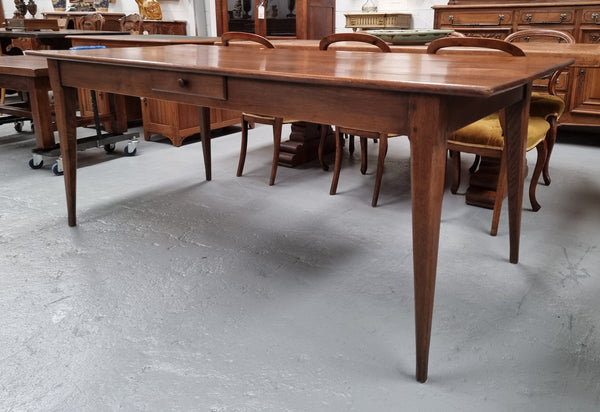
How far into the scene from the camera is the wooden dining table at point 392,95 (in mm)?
1134

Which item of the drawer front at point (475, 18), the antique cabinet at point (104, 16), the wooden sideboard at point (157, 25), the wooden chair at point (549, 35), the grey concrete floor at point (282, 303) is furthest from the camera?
the wooden sideboard at point (157, 25)

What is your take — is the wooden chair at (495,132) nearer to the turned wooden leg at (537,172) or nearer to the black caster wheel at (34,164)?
the turned wooden leg at (537,172)

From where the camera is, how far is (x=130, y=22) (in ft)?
17.8

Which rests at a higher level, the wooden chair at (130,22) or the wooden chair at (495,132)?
the wooden chair at (130,22)

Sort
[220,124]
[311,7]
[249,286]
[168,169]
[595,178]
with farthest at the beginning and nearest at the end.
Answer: [311,7] < [220,124] < [168,169] < [595,178] < [249,286]

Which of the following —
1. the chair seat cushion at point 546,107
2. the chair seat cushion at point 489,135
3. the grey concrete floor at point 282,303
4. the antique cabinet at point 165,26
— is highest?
the antique cabinet at point 165,26

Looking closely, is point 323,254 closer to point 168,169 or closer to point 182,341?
point 182,341

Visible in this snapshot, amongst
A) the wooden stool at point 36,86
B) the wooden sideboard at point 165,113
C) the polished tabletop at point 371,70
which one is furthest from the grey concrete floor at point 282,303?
→ the wooden sideboard at point 165,113

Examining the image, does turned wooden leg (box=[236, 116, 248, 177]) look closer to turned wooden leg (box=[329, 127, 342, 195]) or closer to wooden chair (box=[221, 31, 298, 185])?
wooden chair (box=[221, 31, 298, 185])

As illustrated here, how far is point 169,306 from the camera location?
5.48 ft

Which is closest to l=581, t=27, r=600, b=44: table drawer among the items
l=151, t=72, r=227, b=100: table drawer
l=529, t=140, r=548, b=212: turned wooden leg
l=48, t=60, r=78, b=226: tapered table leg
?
l=529, t=140, r=548, b=212: turned wooden leg

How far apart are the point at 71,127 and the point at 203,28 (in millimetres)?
5926

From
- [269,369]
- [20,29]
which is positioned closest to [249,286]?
[269,369]

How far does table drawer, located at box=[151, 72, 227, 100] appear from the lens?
1.54 m
